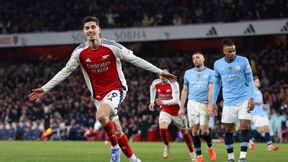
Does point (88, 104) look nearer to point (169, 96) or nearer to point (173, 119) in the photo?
point (169, 96)

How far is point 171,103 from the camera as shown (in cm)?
1861

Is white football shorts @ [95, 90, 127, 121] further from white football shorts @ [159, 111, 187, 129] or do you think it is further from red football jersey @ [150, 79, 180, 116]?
red football jersey @ [150, 79, 180, 116]

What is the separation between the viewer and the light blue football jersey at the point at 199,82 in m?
16.4

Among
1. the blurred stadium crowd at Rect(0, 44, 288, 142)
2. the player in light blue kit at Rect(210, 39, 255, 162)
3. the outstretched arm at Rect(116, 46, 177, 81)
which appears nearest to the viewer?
Answer: the outstretched arm at Rect(116, 46, 177, 81)

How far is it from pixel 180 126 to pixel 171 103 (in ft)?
2.96

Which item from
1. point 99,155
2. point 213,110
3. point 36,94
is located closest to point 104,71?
point 36,94

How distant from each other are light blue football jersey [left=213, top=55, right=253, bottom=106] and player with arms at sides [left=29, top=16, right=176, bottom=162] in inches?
105

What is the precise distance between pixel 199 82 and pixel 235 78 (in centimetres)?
228

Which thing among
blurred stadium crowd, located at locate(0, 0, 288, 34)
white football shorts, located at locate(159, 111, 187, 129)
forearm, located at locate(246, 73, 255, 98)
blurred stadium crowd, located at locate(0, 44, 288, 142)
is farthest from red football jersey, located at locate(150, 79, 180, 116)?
blurred stadium crowd, located at locate(0, 0, 288, 34)

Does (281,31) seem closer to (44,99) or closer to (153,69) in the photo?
(44,99)

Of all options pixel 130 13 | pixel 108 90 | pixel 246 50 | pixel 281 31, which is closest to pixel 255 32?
pixel 281 31

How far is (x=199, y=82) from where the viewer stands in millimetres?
16453

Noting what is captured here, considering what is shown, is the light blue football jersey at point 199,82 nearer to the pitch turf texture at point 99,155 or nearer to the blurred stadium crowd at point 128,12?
the pitch turf texture at point 99,155

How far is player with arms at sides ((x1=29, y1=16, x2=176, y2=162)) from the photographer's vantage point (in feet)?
40.2
